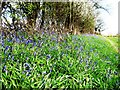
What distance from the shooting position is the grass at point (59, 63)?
5.92 ft

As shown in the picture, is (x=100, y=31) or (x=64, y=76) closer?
(x=64, y=76)

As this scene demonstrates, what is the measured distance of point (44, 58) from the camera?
188 cm

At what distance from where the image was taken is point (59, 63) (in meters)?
1.88

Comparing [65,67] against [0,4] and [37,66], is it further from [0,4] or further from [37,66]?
[0,4]

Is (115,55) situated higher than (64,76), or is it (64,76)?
(115,55)

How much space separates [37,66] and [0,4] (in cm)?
56

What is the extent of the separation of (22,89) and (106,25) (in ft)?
2.63

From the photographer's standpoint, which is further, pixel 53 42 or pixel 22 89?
pixel 53 42

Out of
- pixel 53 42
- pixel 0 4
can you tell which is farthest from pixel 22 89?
pixel 0 4

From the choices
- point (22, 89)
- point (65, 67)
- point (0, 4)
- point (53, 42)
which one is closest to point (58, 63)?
point (65, 67)

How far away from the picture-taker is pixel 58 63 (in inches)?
73.9

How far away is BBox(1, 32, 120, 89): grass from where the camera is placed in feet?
5.92

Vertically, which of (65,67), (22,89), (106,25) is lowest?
(22,89)

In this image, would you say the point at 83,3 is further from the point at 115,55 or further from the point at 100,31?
the point at 115,55
